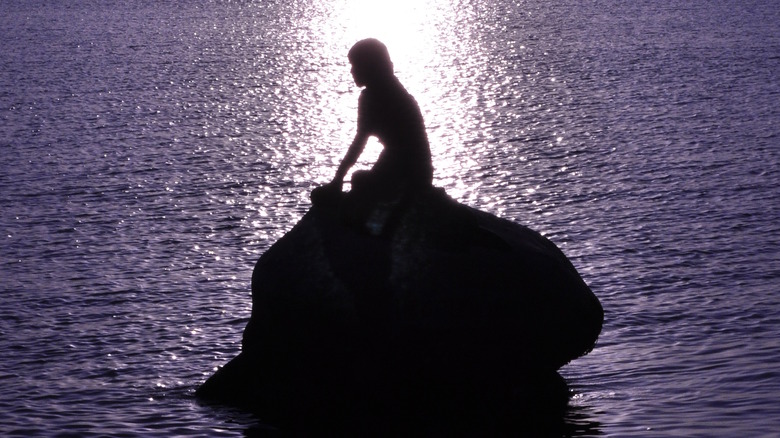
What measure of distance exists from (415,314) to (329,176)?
22.8 m

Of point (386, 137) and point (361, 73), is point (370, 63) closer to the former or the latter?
point (361, 73)

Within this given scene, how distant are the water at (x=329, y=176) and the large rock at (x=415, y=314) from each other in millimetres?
1172

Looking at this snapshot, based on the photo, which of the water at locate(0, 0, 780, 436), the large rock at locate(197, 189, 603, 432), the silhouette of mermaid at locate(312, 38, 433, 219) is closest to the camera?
the large rock at locate(197, 189, 603, 432)

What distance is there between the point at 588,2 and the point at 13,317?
79591mm

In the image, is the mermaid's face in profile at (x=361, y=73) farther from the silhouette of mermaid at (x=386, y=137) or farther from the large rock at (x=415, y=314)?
the large rock at (x=415, y=314)

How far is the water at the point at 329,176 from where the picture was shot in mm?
18516

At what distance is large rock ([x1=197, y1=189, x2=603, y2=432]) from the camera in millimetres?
15133

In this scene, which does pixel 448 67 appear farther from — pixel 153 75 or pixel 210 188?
pixel 210 188

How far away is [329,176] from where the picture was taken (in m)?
37.6

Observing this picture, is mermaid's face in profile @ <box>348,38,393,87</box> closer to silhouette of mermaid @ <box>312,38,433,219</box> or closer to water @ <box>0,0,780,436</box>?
silhouette of mermaid @ <box>312,38,433,219</box>

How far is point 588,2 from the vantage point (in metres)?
97.1

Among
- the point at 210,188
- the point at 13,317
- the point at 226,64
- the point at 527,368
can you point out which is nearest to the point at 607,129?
the point at 210,188

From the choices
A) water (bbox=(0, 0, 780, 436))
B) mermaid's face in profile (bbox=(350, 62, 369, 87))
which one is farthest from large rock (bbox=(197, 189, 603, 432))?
mermaid's face in profile (bbox=(350, 62, 369, 87))

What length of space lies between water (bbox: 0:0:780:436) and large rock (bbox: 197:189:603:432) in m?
1.17
